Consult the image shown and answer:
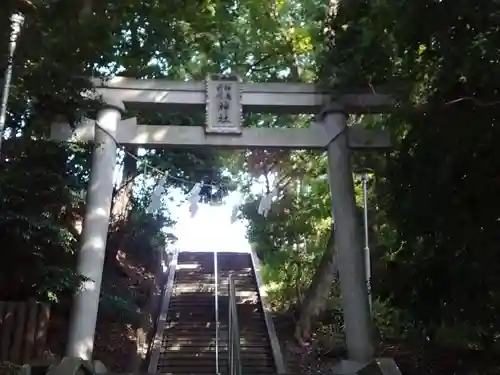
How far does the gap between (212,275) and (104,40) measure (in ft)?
26.8

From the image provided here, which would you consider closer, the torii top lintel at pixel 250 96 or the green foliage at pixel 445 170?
the green foliage at pixel 445 170

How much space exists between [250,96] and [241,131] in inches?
24.5

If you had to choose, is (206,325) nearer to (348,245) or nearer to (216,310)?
(216,310)

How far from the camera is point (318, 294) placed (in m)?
11.8

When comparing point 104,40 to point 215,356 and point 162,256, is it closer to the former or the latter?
point 215,356

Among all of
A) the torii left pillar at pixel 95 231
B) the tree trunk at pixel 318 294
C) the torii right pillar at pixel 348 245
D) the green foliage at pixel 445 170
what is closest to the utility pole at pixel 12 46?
the torii left pillar at pixel 95 231

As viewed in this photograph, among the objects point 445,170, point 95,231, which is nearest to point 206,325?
point 95,231

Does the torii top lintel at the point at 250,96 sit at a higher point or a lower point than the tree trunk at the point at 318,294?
higher

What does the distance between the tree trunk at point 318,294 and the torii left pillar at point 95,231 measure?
4.29 metres

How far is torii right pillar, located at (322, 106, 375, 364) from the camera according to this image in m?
9.05

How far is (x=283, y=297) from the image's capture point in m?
14.2

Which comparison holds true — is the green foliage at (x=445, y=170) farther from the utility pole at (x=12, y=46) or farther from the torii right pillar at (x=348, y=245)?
the utility pole at (x=12, y=46)

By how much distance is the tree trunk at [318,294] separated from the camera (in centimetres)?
1166

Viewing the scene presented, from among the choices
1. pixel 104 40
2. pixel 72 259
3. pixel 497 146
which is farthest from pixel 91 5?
pixel 497 146
